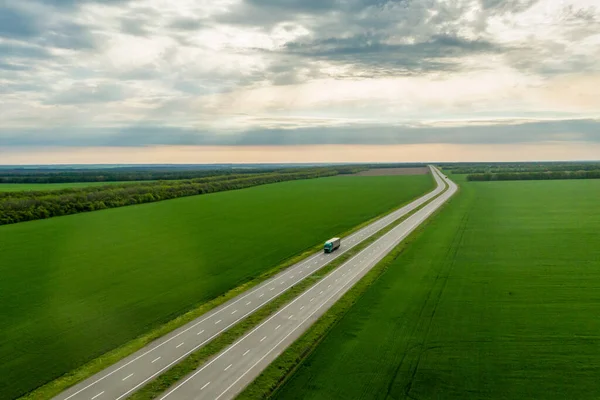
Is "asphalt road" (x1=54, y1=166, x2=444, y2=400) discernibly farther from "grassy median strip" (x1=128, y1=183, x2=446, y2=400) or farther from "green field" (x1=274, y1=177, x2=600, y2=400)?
"green field" (x1=274, y1=177, x2=600, y2=400)

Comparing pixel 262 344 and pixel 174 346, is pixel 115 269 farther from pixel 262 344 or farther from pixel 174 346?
pixel 262 344

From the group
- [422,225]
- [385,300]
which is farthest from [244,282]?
[422,225]

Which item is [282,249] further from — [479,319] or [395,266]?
[479,319]

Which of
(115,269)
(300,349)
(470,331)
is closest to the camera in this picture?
(300,349)

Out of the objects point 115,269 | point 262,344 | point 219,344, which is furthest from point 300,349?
point 115,269

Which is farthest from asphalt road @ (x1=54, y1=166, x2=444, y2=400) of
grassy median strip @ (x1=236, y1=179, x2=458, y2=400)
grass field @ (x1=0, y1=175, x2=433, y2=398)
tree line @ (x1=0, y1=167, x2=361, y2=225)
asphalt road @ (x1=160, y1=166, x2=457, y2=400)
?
tree line @ (x1=0, y1=167, x2=361, y2=225)

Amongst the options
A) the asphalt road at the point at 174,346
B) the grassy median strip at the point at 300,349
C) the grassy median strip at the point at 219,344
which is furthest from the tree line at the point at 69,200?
the grassy median strip at the point at 300,349
